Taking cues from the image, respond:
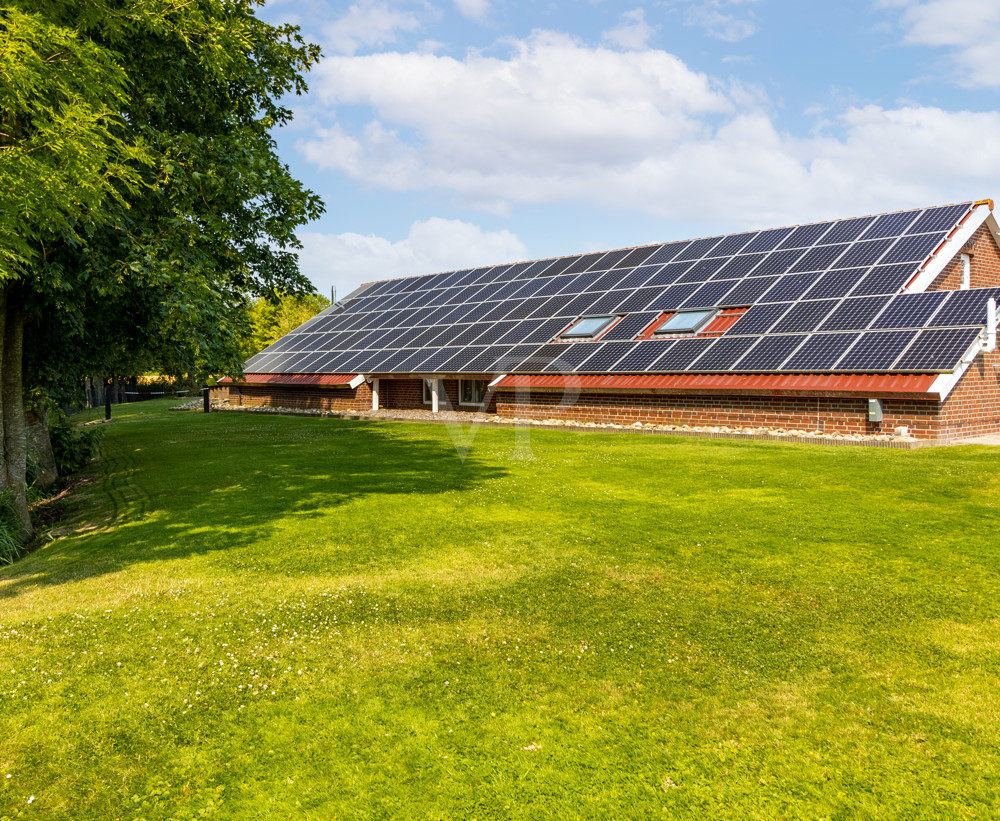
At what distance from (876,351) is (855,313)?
2577 millimetres

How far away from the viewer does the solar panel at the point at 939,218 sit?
23.9 m

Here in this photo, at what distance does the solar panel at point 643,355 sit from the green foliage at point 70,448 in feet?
56.4

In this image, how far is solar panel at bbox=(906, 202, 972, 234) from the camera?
23.9 meters

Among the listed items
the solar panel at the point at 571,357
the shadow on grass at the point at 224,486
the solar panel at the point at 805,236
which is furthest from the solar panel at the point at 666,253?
the shadow on grass at the point at 224,486

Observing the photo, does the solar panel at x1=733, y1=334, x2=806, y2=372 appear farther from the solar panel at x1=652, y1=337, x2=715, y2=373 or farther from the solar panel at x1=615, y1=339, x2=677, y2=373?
the solar panel at x1=615, y1=339, x2=677, y2=373

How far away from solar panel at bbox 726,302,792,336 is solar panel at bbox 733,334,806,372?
0.98 metres

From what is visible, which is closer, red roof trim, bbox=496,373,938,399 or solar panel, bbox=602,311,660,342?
red roof trim, bbox=496,373,938,399

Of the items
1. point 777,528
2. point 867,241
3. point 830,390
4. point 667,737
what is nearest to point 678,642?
point 667,737

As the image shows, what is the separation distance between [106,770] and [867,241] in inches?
1108

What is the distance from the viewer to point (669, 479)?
13.5 m

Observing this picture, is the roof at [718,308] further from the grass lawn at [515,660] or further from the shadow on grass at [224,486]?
the grass lawn at [515,660]

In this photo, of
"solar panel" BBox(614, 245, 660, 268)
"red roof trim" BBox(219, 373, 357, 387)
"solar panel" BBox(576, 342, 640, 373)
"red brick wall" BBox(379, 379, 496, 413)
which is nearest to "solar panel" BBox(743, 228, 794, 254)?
"solar panel" BBox(614, 245, 660, 268)

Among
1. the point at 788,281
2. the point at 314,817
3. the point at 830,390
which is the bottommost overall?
the point at 314,817

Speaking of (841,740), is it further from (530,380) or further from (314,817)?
(530,380)
